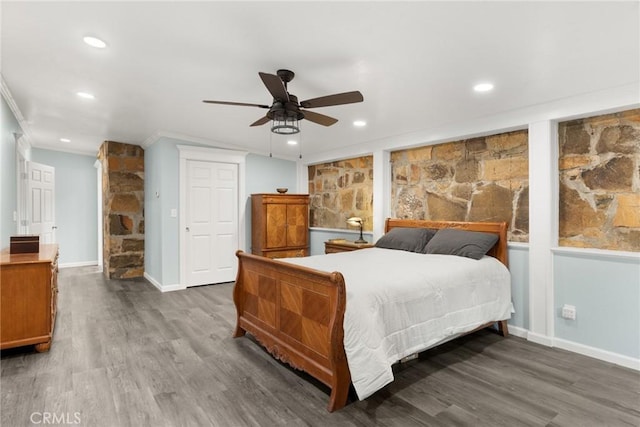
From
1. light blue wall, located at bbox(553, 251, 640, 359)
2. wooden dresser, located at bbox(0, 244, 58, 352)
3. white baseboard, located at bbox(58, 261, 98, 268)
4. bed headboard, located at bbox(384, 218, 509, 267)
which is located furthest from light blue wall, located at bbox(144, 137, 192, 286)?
light blue wall, located at bbox(553, 251, 640, 359)

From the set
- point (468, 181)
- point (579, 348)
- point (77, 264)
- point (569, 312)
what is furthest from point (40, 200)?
point (579, 348)

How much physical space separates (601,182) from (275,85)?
2.97 meters

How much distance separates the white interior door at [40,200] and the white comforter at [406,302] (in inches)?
176

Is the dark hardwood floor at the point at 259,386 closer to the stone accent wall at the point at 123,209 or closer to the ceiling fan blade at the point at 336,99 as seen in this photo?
the ceiling fan blade at the point at 336,99

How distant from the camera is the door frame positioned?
518 cm

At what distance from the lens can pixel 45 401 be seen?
2197mm

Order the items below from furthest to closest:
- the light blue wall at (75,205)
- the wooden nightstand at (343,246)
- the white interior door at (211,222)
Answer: the light blue wall at (75,205) < the white interior door at (211,222) < the wooden nightstand at (343,246)

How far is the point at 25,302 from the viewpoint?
2896 mm

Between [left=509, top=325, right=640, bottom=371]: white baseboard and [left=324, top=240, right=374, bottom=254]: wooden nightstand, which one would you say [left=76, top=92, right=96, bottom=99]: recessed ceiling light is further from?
[left=509, top=325, right=640, bottom=371]: white baseboard

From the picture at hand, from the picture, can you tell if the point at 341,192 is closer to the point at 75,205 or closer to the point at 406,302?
the point at 406,302

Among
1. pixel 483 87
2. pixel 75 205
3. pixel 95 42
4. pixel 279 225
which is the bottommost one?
pixel 279 225

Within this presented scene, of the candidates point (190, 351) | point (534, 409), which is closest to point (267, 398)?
point (190, 351)

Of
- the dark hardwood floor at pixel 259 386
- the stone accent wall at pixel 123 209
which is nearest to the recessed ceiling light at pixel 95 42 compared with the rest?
the dark hardwood floor at pixel 259 386

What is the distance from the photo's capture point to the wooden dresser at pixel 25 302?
2816 mm
